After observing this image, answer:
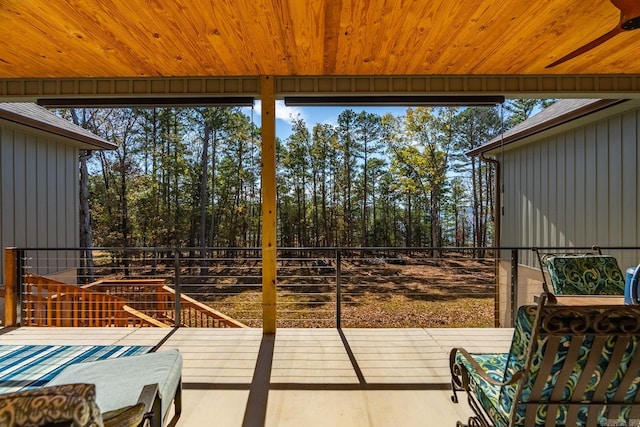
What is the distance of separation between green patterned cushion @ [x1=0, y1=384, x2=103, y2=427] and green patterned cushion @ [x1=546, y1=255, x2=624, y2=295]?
3.06m

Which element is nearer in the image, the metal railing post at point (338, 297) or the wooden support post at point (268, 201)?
the wooden support post at point (268, 201)

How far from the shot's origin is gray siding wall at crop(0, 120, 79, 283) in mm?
4969

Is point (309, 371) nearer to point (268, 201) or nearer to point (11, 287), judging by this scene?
point (268, 201)

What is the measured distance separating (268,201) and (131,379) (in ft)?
6.07

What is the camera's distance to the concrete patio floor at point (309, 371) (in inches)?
76.9

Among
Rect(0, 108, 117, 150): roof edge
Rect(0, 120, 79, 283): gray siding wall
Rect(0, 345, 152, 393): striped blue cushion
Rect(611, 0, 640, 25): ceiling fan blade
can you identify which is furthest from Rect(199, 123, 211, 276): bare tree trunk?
Rect(611, 0, 640, 25): ceiling fan blade

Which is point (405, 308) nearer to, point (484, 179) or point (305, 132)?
point (484, 179)

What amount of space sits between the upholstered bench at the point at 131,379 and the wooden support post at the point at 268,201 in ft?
4.47

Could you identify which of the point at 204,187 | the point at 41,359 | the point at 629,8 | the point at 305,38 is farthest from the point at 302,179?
the point at 629,8

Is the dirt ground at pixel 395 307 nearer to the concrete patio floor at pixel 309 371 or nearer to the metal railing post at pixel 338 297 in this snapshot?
the metal railing post at pixel 338 297

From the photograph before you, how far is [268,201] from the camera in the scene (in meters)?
3.08

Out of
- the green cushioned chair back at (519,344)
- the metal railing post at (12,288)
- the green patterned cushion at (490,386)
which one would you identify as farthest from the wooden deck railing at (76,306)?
the green cushioned chair back at (519,344)

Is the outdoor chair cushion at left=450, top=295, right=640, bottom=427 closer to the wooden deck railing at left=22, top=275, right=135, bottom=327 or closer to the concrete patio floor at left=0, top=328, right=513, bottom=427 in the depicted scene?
the concrete patio floor at left=0, top=328, right=513, bottom=427

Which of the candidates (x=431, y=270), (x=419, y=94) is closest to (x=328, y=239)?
(x=431, y=270)
